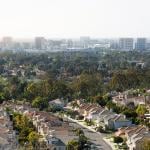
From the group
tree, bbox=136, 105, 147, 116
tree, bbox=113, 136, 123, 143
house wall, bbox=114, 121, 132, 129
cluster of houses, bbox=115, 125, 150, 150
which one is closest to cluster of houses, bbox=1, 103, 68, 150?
tree, bbox=113, 136, 123, 143

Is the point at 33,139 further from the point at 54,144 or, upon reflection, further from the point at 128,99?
the point at 128,99

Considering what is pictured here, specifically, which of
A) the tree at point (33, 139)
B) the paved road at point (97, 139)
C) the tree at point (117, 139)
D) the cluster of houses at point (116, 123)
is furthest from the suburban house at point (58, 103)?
the tree at point (33, 139)

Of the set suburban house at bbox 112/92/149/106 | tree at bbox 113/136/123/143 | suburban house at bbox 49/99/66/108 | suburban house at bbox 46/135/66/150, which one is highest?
suburban house at bbox 46/135/66/150

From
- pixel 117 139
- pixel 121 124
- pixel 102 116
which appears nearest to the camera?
pixel 117 139

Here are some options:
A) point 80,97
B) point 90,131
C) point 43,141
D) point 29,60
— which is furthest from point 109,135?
point 29,60

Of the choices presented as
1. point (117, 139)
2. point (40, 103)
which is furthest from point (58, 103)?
point (117, 139)

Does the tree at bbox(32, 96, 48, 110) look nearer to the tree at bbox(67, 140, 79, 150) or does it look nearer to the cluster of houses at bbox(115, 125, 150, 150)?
the cluster of houses at bbox(115, 125, 150, 150)

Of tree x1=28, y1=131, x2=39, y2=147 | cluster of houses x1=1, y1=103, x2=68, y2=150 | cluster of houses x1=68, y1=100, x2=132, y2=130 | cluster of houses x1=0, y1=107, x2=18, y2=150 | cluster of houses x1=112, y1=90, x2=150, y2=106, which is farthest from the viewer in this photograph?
cluster of houses x1=112, y1=90, x2=150, y2=106
